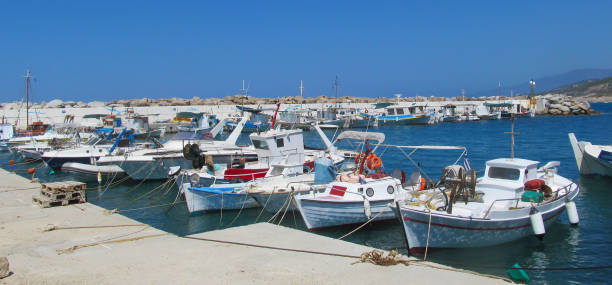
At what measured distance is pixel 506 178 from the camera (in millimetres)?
Answer: 15352

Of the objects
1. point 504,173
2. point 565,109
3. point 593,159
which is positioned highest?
point 565,109

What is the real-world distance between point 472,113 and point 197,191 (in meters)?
80.9

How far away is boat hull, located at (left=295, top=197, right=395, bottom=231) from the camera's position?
15.6 m

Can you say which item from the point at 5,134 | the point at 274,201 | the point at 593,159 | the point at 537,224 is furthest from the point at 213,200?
the point at 5,134

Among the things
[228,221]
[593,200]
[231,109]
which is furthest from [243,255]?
[231,109]

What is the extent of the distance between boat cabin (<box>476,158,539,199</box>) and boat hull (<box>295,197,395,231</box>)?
10.3 ft

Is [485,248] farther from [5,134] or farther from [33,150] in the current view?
[5,134]

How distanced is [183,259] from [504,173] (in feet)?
35.1

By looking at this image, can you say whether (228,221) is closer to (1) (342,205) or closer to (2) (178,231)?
(2) (178,231)

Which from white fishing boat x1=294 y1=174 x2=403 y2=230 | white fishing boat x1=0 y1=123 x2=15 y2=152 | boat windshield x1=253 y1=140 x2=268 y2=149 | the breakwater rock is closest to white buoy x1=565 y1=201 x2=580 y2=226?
white fishing boat x1=294 y1=174 x2=403 y2=230

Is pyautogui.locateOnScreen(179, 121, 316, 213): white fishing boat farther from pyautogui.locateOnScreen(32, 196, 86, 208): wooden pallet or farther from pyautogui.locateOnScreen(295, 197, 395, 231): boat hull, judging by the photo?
pyautogui.locateOnScreen(32, 196, 86, 208): wooden pallet

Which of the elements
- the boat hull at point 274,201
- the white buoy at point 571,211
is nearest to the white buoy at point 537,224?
the white buoy at point 571,211

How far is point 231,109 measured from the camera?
3204 inches

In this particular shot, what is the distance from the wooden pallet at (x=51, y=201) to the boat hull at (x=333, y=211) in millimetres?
8130
